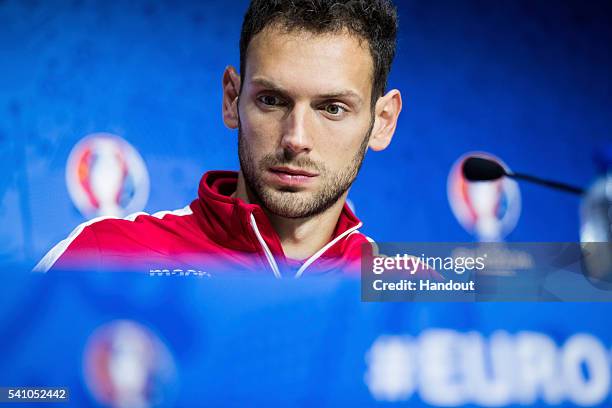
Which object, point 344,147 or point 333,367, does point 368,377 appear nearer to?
point 333,367

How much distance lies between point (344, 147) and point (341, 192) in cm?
7

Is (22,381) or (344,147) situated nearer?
(22,381)

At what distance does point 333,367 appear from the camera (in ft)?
2.76

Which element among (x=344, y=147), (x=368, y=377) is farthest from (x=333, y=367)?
(x=344, y=147)

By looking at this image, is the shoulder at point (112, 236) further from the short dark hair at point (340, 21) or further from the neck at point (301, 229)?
the short dark hair at point (340, 21)

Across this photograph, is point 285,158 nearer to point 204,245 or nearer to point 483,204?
point 204,245

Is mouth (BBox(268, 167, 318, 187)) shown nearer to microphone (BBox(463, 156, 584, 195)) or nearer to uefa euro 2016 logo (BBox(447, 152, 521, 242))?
microphone (BBox(463, 156, 584, 195))

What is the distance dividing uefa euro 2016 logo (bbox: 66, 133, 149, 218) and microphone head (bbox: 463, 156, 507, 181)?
2.49 ft

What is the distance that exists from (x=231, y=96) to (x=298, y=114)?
0.49 feet

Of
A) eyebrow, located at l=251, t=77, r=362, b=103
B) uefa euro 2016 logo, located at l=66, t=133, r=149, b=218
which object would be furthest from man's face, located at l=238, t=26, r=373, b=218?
uefa euro 2016 logo, located at l=66, t=133, r=149, b=218

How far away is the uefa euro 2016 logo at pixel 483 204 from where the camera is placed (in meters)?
1.62

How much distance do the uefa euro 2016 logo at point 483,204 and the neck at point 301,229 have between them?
600mm

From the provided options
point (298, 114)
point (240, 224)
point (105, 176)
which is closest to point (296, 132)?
point (298, 114)

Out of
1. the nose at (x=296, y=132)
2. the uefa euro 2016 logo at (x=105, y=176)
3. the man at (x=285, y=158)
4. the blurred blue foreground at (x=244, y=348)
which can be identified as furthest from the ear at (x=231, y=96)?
the uefa euro 2016 logo at (x=105, y=176)
